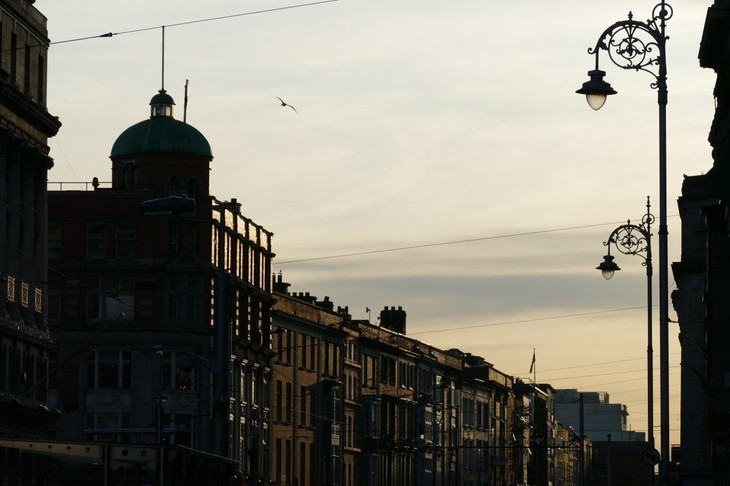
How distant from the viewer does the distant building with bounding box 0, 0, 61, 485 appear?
68.3 metres

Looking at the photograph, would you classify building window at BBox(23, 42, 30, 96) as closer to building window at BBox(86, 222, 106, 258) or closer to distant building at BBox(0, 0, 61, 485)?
distant building at BBox(0, 0, 61, 485)

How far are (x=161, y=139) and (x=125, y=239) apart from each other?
5830 mm

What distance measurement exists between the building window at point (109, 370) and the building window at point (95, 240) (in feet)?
16.2

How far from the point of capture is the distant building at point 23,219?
68.3 meters

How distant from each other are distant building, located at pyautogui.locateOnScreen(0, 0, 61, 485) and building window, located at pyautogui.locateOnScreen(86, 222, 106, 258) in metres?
19.9

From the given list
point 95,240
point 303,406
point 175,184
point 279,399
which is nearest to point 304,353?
point 303,406

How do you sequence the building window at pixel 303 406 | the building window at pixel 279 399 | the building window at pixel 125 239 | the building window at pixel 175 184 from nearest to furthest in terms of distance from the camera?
the building window at pixel 125 239, the building window at pixel 175 184, the building window at pixel 279 399, the building window at pixel 303 406

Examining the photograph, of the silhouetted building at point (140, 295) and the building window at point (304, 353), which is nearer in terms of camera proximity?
the silhouetted building at point (140, 295)

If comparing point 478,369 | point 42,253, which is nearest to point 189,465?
point 42,253

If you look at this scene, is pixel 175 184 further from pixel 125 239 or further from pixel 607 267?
pixel 607 267

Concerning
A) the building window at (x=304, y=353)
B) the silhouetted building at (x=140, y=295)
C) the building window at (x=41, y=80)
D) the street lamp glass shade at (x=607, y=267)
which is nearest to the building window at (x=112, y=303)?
the silhouetted building at (x=140, y=295)

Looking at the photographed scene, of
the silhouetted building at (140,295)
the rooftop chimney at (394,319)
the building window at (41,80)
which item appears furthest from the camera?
the rooftop chimney at (394,319)

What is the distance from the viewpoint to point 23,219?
237ft

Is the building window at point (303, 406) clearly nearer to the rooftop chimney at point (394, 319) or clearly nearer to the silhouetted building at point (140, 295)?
the silhouetted building at point (140, 295)
